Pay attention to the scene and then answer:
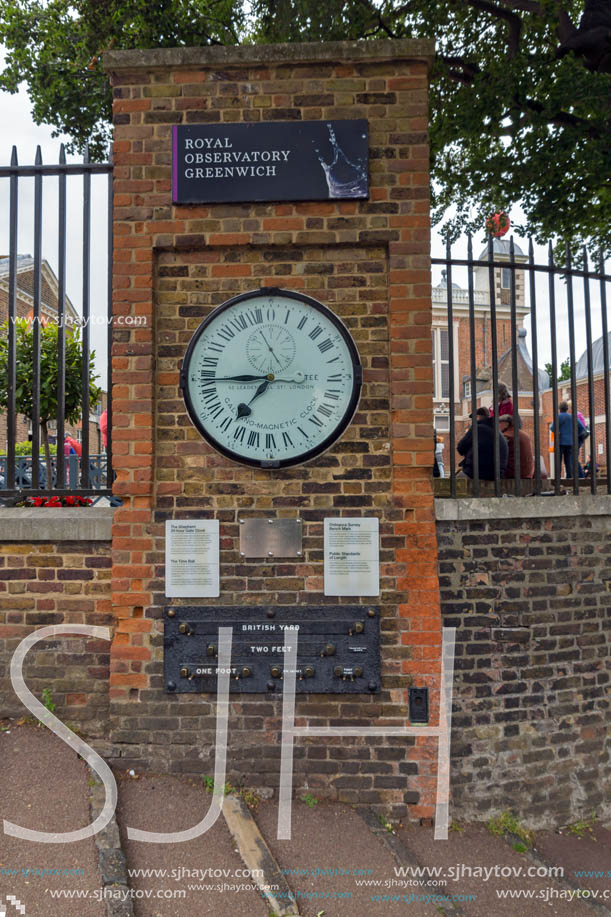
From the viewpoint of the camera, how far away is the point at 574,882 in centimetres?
350

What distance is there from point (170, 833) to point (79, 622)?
131 cm

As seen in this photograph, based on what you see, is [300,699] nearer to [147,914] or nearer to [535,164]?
[147,914]

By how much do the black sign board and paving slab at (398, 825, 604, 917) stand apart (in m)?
3.55

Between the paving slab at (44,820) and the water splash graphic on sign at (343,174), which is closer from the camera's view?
the paving slab at (44,820)

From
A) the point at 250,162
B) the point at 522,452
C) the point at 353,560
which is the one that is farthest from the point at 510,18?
the point at 353,560

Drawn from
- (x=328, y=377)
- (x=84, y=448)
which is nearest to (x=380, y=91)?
(x=328, y=377)

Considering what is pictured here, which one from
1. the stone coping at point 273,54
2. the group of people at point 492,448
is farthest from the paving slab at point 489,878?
the stone coping at point 273,54

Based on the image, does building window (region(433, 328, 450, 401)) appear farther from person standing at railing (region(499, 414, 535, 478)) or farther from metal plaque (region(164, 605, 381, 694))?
metal plaque (region(164, 605, 381, 694))

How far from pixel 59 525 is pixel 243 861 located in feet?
6.75

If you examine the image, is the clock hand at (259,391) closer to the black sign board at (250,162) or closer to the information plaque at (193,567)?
the information plaque at (193,567)

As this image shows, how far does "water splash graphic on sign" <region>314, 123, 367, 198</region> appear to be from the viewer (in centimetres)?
378

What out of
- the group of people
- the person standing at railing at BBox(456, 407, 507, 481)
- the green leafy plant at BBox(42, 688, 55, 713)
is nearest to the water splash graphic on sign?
the group of people

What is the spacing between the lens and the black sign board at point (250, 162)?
382 centimetres

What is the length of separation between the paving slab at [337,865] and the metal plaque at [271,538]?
1345 millimetres
